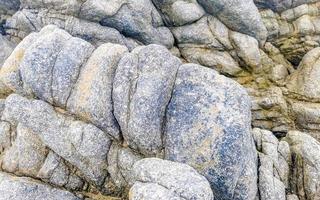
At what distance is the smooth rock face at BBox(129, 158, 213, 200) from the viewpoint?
60.2 feet

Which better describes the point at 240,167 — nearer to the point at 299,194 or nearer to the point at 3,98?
the point at 299,194

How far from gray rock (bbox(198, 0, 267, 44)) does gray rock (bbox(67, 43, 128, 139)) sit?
16.0m

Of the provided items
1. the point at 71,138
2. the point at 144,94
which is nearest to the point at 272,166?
the point at 144,94

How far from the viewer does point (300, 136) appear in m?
26.1

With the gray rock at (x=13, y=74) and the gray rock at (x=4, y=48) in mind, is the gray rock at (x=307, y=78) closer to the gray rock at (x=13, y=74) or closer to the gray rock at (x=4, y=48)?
the gray rock at (x=13, y=74)

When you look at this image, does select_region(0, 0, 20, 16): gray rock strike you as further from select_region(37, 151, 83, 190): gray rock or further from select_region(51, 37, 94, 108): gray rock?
select_region(37, 151, 83, 190): gray rock

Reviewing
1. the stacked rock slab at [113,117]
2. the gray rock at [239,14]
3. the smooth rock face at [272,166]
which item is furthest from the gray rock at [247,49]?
the stacked rock slab at [113,117]

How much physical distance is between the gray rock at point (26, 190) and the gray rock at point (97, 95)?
5.15 m

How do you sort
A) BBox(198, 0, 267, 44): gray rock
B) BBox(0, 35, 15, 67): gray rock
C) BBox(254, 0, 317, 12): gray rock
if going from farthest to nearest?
BBox(254, 0, 317, 12): gray rock, BBox(198, 0, 267, 44): gray rock, BBox(0, 35, 15, 67): gray rock

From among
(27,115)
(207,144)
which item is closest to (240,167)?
(207,144)

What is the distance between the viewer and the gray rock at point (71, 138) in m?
22.6

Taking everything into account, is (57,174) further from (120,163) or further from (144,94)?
(144,94)

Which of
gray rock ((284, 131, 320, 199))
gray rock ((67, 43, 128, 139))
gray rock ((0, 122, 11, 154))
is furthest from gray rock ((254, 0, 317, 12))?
gray rock ((0, 122, 11, 154))

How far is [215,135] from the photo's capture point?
827 inches
